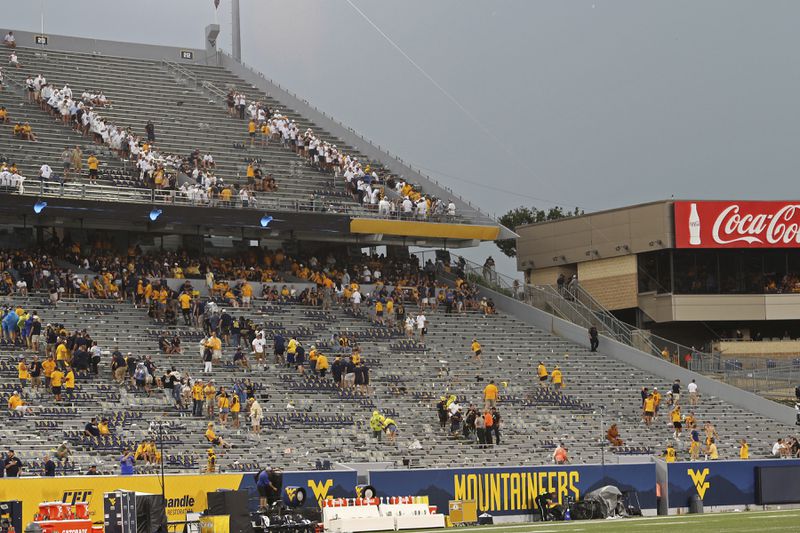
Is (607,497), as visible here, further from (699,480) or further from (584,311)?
(584,311)

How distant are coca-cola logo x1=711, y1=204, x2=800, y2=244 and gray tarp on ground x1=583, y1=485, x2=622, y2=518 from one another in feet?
71.5

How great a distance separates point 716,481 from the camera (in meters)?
33.3

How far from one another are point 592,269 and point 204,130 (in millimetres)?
16010

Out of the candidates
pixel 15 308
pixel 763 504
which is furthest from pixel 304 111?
pixel 763 504

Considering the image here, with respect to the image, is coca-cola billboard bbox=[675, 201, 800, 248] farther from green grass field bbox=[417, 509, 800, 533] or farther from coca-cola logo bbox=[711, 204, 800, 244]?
green grass field bbox=[417, 509, 800, 533]

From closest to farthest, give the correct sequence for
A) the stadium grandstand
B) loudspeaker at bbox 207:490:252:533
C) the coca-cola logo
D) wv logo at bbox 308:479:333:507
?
loudspeaker at bbox 207:490:252:533, wv logo at bbox 308:479:333:507, the stadium grandstand, the coca-cola logo

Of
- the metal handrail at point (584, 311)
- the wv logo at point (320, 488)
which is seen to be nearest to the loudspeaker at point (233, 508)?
the wv logo at point (320, 488)

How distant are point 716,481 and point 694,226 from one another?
737 inches

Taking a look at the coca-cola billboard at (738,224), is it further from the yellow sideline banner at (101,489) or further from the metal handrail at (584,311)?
the yellow sideline banner at (101,489)

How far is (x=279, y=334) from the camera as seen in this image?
41438mm

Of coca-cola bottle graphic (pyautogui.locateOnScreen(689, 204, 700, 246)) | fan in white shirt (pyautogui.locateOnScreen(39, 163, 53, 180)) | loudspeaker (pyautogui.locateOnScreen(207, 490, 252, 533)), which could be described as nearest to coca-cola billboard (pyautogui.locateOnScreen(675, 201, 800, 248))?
coca-cola bottle graphic (pyautogui.locateOnScreen(689, 204, 700, 246))

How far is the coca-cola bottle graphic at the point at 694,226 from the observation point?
50.3 metres

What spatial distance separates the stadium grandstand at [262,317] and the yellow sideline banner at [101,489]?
2053 millimetres

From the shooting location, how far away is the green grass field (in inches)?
906
